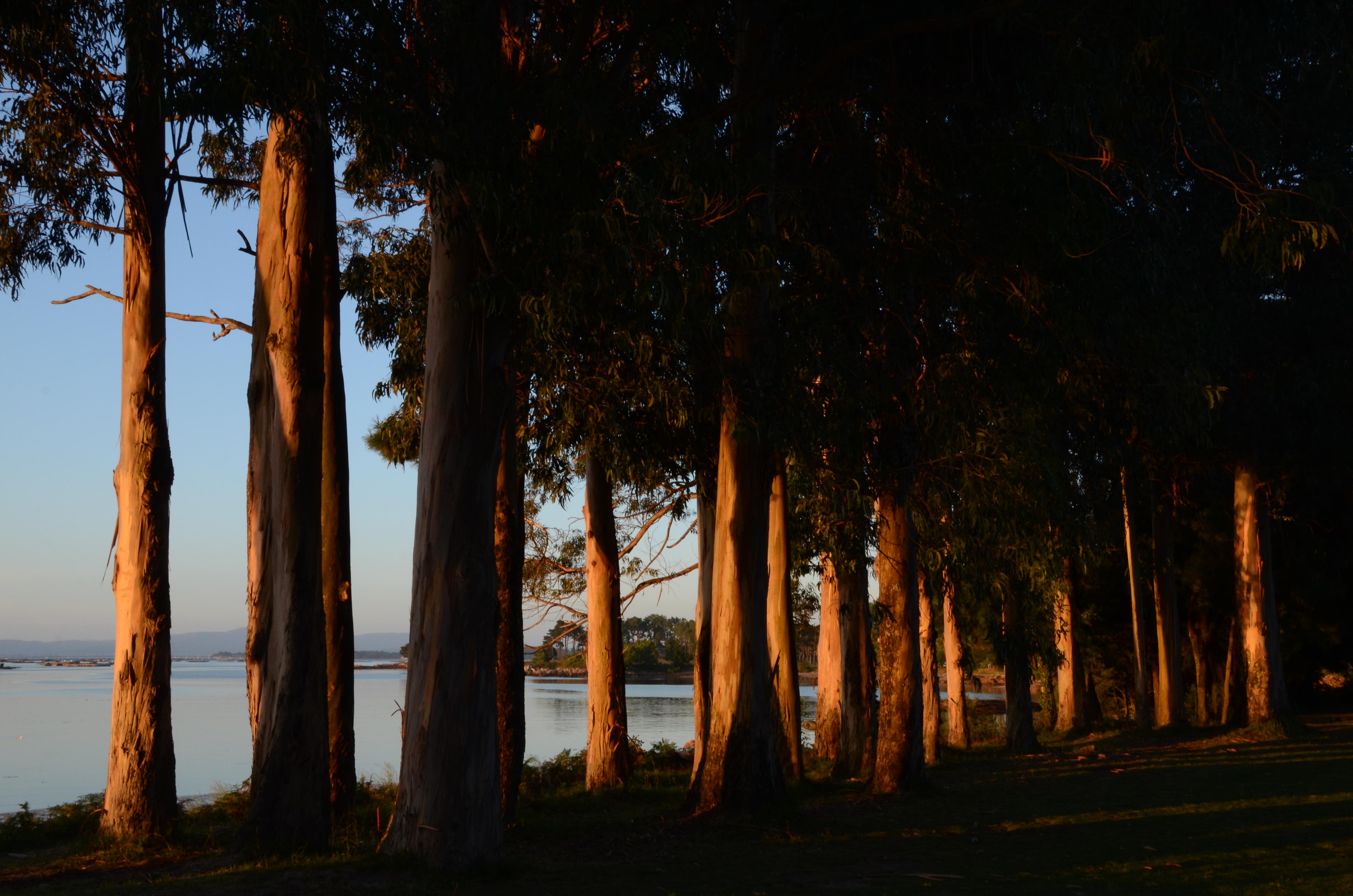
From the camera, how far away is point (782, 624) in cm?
1297

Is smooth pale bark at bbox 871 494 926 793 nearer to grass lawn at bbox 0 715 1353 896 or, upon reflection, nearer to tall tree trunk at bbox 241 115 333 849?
grass lawn at bbox 0 715 1353 896

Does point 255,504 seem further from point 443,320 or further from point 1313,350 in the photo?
point 1313,350

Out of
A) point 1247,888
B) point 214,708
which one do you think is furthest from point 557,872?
point 214,708

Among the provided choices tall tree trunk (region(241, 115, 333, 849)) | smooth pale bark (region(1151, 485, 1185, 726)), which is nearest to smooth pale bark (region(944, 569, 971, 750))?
smooth pale bark (region(1151, 485, 1185, 726))

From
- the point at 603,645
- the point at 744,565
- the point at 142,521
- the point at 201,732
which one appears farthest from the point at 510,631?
the point at 201,732

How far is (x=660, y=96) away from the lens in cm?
1053

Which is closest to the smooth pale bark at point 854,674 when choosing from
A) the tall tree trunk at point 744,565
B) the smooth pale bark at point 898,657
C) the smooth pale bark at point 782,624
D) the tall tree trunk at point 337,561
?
the smooth pale bark at point 782,624

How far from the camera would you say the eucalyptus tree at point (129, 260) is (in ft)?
28.9

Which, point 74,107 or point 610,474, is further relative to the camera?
point 610,474

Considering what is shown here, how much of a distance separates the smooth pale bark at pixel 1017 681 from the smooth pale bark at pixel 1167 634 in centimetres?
363

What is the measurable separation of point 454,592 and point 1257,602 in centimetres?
1653

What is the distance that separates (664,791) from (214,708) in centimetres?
3403

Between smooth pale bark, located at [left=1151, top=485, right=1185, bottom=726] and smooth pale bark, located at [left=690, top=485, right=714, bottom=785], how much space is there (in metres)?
10.9

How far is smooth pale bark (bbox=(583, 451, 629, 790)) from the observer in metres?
14.0
